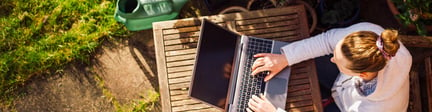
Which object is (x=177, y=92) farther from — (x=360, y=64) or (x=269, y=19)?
(x=360, y=64)

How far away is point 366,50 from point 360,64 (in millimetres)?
79

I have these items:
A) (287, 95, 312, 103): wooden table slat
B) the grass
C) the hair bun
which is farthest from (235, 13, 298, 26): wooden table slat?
the grass

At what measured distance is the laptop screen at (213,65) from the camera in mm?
2195

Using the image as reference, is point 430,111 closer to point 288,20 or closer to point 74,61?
point 288,20

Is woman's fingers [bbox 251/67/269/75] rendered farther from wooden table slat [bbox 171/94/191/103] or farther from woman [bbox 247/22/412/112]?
wooden table slat [bbox 171/94/191/103]

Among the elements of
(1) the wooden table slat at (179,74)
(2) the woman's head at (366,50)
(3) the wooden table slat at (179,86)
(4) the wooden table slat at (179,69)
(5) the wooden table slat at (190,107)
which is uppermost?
(2) the woman's head at (366,50)

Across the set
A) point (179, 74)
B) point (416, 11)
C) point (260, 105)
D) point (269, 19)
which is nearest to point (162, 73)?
point (179, 74)

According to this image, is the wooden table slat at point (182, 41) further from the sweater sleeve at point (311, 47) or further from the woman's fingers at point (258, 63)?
the sweater sleeve at point (311, 47)

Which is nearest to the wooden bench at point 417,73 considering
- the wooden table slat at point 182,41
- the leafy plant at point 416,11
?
the leafy plant at point 416,11

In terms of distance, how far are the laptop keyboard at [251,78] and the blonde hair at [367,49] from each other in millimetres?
569

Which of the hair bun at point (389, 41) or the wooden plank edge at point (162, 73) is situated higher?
the hair bun at point (389, 41)

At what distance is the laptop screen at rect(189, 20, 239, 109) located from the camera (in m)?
2.20

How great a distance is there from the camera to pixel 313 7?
3064 millimetres

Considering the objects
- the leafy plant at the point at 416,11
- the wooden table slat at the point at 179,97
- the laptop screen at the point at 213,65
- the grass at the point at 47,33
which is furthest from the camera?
the grass at the point at 47,33
